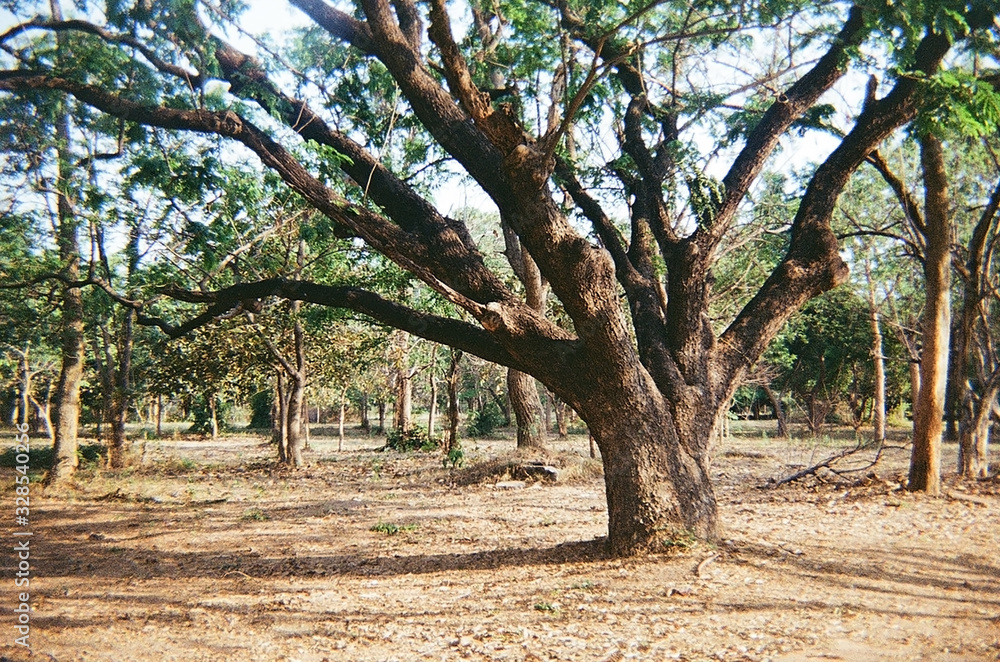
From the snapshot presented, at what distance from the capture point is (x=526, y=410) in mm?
13969

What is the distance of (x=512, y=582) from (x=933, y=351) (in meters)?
7.51

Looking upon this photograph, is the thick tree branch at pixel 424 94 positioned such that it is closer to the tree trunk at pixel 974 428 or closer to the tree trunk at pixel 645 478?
the tree trunk at pixel 645 478

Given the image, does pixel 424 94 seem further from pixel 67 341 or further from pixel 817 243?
pixel 67 341

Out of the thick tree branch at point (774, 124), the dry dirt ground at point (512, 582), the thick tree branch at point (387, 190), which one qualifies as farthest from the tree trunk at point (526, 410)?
the thick tree branch at point (387, 190)

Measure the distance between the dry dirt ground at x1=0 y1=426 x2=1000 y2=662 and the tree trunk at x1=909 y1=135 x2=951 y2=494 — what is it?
1.60 ft

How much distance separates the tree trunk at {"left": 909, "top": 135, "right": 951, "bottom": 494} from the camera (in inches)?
368

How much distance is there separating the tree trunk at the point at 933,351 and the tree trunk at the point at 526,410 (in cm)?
696

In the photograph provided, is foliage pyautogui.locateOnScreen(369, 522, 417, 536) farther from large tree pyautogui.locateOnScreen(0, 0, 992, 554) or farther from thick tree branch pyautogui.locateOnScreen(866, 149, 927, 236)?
thick tree branch pyautogui.locateOnScreen(866, 149, 927, 236)

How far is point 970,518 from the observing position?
26.4 ft

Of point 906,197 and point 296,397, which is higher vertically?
point 906,197

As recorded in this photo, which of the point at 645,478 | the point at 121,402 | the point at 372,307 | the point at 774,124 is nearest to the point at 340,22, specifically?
the point at 372,307

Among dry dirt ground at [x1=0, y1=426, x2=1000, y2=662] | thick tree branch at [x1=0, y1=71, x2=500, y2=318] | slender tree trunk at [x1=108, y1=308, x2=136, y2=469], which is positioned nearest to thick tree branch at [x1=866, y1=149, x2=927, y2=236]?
dry dirt ground at [x1=0, y1=426, x2=1000, y2=662]

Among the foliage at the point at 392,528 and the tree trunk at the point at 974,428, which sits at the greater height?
the tree trunk at the point at 974,428

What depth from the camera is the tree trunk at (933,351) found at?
30.6ft
